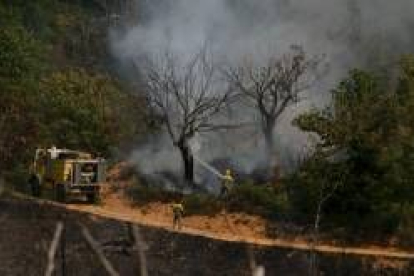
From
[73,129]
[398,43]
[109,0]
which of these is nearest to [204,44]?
[73,129]

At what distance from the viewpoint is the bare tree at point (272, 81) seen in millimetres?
35500

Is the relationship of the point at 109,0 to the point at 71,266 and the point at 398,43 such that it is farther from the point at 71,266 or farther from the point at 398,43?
the point at 71,266

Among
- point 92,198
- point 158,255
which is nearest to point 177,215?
point 158,255

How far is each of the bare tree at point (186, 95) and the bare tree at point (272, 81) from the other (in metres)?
1.01

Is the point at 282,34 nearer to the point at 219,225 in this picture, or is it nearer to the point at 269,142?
the point at 269,142

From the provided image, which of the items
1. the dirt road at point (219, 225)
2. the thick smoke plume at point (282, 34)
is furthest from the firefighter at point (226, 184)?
the thick smoke plume at point (282, 34)

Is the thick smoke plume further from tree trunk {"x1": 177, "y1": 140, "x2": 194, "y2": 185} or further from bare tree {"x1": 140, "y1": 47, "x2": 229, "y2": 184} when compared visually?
tree trunk {"x1": 177, "y1": 140, "x2": 194, "y2": 185}

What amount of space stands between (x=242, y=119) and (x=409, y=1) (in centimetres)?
1380

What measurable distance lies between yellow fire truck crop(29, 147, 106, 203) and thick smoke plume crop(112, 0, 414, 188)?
5.79 m

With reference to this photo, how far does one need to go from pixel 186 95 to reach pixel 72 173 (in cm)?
726

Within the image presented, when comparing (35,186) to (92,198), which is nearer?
(92,198)

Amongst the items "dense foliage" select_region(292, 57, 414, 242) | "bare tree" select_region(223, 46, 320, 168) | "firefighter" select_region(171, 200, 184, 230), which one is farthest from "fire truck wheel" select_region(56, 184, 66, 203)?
"bare tree" select_region(223, 46, 320, 168)

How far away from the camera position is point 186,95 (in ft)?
117

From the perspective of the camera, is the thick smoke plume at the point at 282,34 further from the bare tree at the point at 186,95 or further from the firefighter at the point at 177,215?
the firefighter at the point at 177,215
